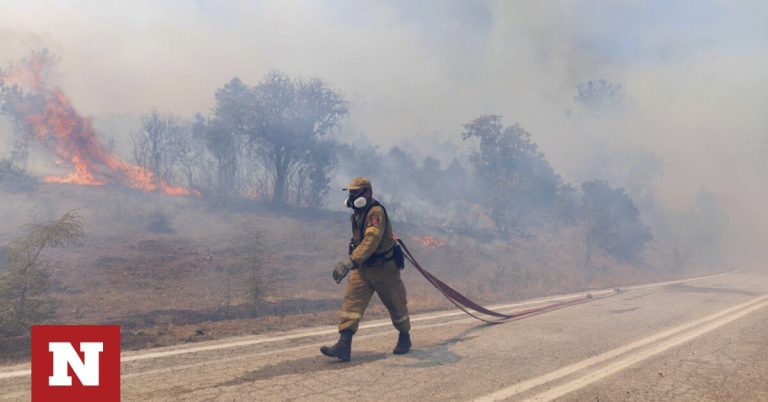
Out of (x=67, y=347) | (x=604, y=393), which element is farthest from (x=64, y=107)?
(x=604, y=393)

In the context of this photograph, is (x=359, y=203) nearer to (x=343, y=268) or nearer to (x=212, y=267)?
(x=343, y=268)

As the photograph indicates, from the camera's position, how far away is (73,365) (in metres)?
4.36

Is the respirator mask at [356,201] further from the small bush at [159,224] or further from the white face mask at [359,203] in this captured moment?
the small bush at [159,224]

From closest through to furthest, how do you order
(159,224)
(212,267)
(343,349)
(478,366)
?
1. (478,366)
2. (343,349)
3. (212,267)
4. (159,224)

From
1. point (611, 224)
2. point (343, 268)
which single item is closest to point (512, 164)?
point (611, 224)

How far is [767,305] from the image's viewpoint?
9961mm

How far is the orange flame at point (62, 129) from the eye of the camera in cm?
2080

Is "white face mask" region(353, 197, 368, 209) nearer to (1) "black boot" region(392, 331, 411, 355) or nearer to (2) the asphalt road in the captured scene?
(1) "black boot" region(392, 331, 411, 355)

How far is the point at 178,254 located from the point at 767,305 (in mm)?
17175

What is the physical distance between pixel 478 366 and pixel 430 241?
19.8 m

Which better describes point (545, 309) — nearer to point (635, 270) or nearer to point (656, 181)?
point (635, 270)

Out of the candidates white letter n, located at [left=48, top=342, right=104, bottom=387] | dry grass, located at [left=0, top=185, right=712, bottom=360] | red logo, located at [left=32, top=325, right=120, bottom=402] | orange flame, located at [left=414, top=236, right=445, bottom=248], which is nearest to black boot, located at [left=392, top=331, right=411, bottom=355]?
dry grass, located at [left=0, top=185, right=712, bottom=360]

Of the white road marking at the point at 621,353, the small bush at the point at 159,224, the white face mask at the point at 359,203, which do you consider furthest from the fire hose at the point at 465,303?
the small bush at the point at 159,224

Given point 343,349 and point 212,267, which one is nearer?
point 343,349
